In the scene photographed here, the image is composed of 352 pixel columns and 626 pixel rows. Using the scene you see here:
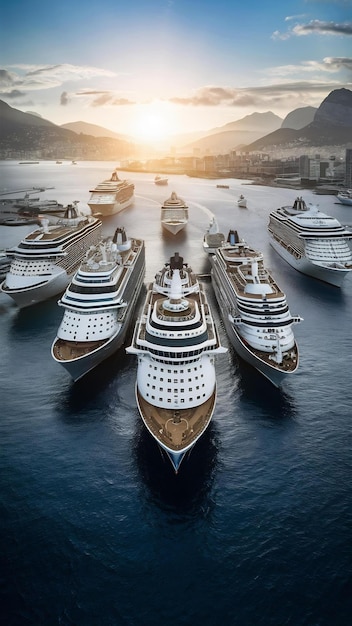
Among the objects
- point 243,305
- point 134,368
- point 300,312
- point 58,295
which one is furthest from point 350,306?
point 58,295

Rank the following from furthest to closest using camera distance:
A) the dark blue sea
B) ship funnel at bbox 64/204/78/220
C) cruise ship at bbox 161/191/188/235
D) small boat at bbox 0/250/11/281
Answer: cruise ship at bbox 161/191/188/235 → ship funnel at bbox 64/204/78/220 → small boat at bbox 0/250/11/281 → the dark blue sea

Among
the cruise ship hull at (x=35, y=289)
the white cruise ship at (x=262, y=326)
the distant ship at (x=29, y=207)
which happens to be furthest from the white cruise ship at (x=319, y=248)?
the distant ship at (x=29, y=207)

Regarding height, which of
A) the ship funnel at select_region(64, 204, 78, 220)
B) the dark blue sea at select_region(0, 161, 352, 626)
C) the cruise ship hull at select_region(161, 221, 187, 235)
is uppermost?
the ship funnel at select_region(64, 204, 78, 220)

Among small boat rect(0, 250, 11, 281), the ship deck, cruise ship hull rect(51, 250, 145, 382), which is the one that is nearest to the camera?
the ship deck

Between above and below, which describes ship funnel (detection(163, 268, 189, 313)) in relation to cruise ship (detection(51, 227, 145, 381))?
above

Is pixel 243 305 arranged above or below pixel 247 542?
above

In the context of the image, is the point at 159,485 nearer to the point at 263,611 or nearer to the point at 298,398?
the point at 263,611

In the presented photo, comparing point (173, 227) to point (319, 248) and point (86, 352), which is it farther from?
point (86, 352)

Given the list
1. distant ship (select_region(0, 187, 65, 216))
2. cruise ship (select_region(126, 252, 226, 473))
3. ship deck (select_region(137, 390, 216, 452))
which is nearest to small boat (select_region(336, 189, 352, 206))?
distant ship (select_region(0, 187, 65, 216))

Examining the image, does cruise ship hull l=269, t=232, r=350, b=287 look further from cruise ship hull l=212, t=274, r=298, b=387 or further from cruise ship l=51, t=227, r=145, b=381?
cruise ship l=51, t=227, r=145, b=381
